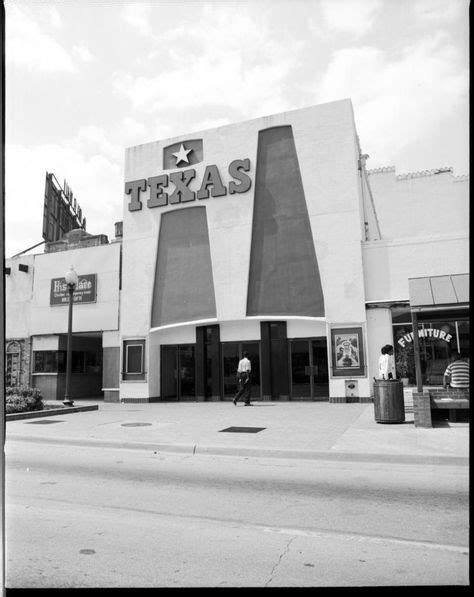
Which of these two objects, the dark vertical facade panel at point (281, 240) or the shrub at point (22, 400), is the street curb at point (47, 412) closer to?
the shrub at point (22, 400)

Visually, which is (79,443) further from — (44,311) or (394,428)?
(44,311)

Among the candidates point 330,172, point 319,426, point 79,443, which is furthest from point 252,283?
point 79,443

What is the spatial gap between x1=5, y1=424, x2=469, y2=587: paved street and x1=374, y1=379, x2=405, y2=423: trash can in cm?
382

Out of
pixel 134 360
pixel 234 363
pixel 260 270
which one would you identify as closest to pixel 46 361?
pixel 134 360

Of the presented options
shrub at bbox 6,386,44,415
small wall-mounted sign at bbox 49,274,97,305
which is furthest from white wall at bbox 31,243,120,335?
shrub at bbox 6,386,44,415

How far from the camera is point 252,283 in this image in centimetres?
2108

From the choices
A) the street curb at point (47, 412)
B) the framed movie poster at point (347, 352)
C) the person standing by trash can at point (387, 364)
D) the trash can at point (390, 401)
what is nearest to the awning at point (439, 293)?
the person standing by trash can at point (387, 364)

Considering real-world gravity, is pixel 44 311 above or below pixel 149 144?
below

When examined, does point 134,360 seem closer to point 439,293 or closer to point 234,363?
point 234,363

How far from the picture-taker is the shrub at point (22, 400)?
53.7 ft

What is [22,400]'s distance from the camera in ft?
55.3

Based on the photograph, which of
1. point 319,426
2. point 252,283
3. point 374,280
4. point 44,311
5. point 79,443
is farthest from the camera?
point 44,311

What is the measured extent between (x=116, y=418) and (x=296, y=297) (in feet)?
28.2

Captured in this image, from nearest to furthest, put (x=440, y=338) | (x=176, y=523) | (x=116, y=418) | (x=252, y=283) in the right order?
(x=176, y=523), (x=116, y=418), (x=440, y=338), (x=252, y=283)
